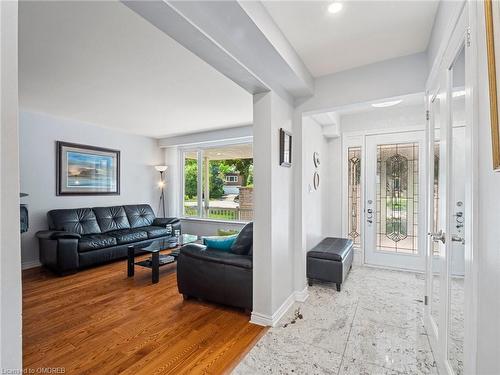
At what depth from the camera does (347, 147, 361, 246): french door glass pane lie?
4.25m

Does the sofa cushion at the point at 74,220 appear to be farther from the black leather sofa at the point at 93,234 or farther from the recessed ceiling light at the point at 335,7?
the recessed ceiling light at the point at 335,7

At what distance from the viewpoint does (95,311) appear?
263 centimetres

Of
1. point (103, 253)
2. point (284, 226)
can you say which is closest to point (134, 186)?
point (103, 253)

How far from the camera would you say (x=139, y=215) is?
542 centimetres

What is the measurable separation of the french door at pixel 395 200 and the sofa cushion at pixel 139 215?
436 centimetres

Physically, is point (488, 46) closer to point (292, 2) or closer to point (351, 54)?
point (292, 2)

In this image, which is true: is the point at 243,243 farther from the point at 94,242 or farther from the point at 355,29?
the point at 94,242

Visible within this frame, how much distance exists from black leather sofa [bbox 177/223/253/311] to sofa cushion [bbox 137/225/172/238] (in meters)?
2.31

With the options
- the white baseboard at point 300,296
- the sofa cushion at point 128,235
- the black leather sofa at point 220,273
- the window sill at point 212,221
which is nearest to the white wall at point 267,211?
the black leather sofa at point 220,273

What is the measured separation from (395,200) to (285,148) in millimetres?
2406

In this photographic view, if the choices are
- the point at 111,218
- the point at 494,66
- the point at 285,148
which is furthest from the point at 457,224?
the point at 111,218

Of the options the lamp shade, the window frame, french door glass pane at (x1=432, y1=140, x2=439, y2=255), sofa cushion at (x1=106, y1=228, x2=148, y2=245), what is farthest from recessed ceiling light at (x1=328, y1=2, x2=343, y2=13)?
the lamp shade

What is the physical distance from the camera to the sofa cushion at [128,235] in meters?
4.38

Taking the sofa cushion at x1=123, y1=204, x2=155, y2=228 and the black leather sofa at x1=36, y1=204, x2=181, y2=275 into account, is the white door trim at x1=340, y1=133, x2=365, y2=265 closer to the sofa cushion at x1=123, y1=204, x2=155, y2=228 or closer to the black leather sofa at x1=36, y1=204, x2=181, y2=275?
the black leather sofa at x1=36, y1=204, x2=181, y2=275
